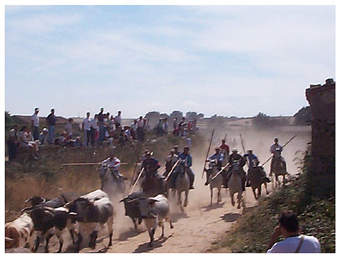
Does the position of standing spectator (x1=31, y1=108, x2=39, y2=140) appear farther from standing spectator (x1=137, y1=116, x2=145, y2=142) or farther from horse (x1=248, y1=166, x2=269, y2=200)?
horse (x1=248, y1=166, x2=269, y2=200)

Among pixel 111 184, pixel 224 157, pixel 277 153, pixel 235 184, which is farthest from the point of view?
pixel 224 157

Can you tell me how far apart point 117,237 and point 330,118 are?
7335 millimetres

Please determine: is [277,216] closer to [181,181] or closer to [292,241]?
[181,181]

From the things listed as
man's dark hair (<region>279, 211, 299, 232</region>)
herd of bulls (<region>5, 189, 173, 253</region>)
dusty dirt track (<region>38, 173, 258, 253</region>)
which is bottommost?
dusty dirt track (<region>38, 173, 258, 253</region>)

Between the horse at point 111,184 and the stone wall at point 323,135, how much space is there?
294 inches

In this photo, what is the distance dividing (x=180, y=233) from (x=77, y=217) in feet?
11.3

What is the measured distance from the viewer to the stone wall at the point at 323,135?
1405cm

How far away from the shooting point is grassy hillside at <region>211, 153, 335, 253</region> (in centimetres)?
1186

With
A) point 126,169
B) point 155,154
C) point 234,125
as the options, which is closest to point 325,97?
point 126,169

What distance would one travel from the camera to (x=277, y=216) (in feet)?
46.0

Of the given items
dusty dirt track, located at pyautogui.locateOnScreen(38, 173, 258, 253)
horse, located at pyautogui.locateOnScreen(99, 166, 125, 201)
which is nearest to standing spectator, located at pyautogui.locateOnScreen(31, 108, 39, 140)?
horse, located at pyautogui.locateOnScreen(99, 166, 125, 201)

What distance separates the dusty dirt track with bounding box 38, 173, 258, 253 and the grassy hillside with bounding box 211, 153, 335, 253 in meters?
0.88

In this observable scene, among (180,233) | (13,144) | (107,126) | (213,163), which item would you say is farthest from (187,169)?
(107,126)

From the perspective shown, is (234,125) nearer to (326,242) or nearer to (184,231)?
(184,231)
